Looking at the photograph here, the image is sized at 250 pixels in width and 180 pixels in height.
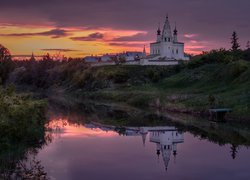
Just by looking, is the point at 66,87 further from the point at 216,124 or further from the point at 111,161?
the point at 111,161

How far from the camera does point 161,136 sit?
168 ft

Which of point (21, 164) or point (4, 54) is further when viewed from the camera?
point (4, 54)

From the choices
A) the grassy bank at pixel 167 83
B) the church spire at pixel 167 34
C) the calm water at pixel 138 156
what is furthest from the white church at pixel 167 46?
the calm water at pixel 138 156

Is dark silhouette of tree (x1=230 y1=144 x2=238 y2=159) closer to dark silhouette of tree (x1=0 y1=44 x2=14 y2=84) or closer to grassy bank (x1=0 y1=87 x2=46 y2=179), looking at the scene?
grassy bank (x1=0 y1=87 x2=46 y2=179)

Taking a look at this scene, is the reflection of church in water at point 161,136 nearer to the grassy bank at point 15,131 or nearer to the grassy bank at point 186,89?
the grassy bank at point 15,131

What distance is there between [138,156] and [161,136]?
13252 millimetres

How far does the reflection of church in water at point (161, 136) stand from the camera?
4080 centimetres

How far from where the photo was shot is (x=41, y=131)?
44.2 metres

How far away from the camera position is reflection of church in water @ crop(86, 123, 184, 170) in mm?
40800

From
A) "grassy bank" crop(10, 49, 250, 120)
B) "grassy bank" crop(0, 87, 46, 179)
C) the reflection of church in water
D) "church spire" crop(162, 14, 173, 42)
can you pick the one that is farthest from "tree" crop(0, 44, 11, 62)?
"church spire" crop(162, 14, 173, 42)

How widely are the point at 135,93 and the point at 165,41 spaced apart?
281ft

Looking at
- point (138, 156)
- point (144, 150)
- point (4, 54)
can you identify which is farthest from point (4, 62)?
point (138, 156)

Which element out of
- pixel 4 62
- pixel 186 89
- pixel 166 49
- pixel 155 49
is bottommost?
pixel 186 89

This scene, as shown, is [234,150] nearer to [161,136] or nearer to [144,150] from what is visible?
[144,150]
